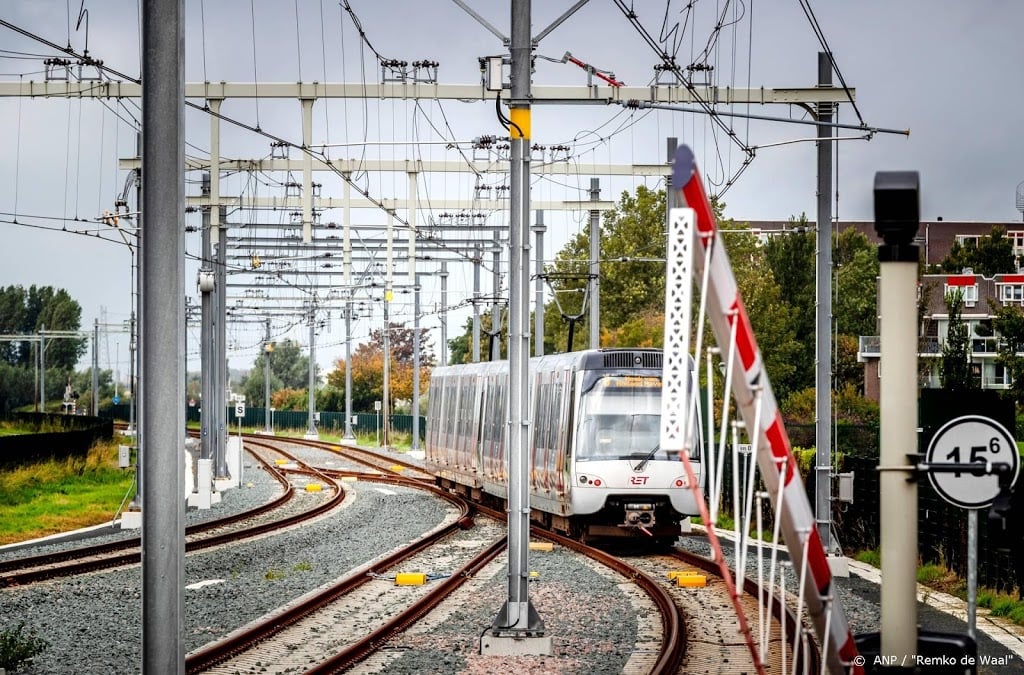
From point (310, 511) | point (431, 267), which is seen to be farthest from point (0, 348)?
point (310, 511)

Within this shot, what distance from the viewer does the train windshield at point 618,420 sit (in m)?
22.1

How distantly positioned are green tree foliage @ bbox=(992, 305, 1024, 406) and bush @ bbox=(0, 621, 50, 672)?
149 feet

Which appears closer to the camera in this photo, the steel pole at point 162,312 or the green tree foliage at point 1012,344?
the steel pole at point 162,312

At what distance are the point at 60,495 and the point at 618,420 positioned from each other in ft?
62.7

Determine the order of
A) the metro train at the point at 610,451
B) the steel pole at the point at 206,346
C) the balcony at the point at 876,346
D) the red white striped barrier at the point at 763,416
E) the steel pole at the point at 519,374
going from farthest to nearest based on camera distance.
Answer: the balcony at the point at 876,346 < the steel pole at the point at 206,346 < the metro train at the point at 610,451 < the steel pole at the point at 519,374 < the red white striped barrier at the point at 763,416

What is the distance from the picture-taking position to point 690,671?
476 inches

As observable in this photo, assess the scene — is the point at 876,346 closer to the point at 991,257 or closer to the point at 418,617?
the point at 991,257

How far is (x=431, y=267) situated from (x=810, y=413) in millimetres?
21939

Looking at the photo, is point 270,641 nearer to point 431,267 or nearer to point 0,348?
point 431,267

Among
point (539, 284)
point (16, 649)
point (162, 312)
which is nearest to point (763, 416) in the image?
point (162, 312)

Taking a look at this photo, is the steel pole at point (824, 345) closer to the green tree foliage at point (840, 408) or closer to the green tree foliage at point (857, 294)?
the green tree foliage at point (840, 408)

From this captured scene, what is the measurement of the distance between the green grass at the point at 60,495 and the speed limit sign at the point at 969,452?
21914mm

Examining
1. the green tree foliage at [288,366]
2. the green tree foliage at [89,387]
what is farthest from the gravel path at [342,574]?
the green tree foliage at [288,366]

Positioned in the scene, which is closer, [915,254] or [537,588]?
[915,254]
